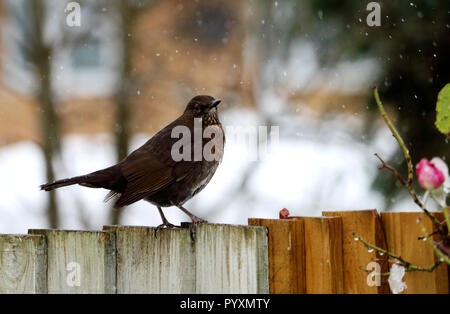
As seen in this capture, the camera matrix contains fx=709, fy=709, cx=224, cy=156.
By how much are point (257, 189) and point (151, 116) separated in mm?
1293

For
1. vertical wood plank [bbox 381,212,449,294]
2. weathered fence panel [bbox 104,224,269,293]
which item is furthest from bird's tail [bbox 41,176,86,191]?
vertical wood plank [bbox 381,212,449,294]

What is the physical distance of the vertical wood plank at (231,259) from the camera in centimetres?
236

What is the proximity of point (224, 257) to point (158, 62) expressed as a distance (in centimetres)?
480

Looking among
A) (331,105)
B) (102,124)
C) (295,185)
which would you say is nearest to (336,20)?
(331,105)

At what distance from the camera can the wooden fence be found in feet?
7.29

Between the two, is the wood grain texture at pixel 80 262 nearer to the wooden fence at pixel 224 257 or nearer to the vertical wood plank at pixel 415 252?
the wooden fence at pixel 224 257

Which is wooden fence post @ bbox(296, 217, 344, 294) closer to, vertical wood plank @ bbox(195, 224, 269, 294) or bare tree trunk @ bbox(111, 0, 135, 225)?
vertical wood plank @ bbox(195, 224, 269, 294)

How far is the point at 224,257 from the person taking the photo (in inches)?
97.2

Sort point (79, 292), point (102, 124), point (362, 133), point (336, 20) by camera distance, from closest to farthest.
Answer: point (79, 292), point (336, 20), point (362, 133), point (102, 124)

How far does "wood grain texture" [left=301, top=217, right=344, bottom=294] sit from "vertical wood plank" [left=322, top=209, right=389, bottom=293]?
2cm

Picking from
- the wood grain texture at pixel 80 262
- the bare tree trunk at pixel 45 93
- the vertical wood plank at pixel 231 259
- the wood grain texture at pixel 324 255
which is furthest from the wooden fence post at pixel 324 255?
the bare tree trunk at pixel 45 93

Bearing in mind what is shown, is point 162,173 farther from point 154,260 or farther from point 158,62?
point 158,62

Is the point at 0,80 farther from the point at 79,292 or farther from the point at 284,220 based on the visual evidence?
the point at 284,220

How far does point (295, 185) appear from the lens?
7004mm
